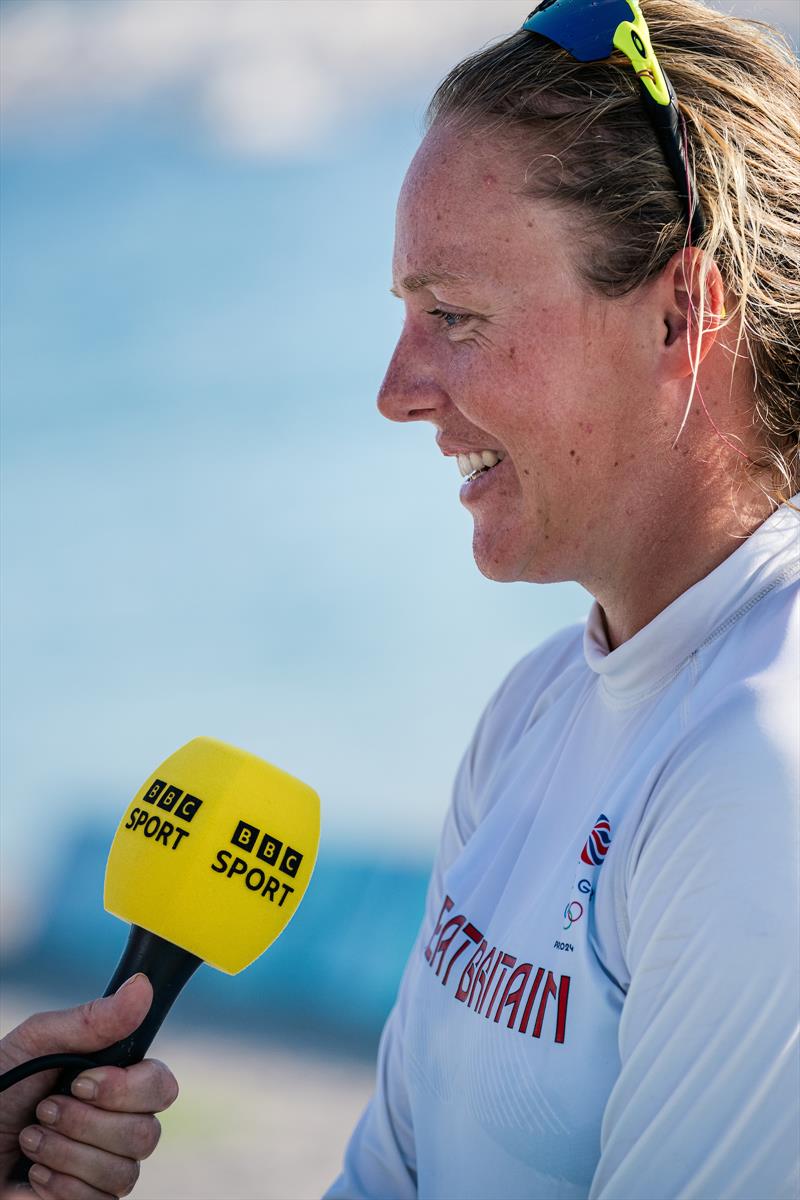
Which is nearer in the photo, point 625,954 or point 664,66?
point 625,954

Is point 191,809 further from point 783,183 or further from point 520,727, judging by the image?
point 783,183

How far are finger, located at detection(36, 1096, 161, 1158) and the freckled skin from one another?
0.61m

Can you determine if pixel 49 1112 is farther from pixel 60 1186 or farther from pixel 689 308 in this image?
pixel 689 308

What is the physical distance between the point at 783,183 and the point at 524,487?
1.22ft

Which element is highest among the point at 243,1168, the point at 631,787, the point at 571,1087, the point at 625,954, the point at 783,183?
the point at 783,183

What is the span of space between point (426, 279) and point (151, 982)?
0.69 meters

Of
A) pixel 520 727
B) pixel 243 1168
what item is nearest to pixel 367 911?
pixel 243 1168

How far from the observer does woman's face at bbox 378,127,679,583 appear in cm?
108

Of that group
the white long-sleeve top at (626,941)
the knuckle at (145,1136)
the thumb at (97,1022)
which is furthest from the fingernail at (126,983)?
the white long-sleeve top at (626,941)

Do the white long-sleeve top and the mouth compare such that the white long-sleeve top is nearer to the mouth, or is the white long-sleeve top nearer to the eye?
the mouth

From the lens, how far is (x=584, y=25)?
1.09 meters

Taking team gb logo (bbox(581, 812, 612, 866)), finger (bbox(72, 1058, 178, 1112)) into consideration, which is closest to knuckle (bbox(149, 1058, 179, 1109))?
finger (bbox(72, 1058, 178, 1112))

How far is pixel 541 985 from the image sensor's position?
3.21 feet

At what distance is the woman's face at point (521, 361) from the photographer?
1081 millimetres
